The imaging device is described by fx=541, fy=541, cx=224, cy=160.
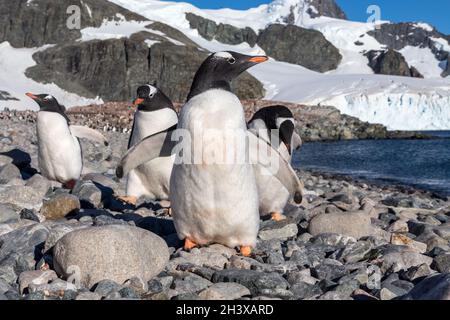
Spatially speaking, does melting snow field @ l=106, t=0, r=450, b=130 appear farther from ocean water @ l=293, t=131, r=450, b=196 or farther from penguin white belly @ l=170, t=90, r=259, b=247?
penguin white belly @ l=170, t=90, r=259, b=247

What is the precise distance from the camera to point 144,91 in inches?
214

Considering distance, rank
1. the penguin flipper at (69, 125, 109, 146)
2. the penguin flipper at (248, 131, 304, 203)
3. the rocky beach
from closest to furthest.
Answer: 1. the rocky beach
2. the penguin flipper at (248, 131, 304, 203)
3. the penguin flipper at (69, 125, 109, 146)

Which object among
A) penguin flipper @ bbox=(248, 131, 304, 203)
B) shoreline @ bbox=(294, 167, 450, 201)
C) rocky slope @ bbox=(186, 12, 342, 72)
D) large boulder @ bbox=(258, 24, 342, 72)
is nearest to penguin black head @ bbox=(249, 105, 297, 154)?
penguin flipper @ bbox=(248, 131, 304, 203)

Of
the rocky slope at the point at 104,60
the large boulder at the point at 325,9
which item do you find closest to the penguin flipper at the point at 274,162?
the rocky slope at the point at 104,60

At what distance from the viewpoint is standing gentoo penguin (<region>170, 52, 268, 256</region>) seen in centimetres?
334

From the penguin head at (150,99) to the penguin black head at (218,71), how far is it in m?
2.06

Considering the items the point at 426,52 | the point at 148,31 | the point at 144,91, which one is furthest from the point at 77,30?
the point at 426,52

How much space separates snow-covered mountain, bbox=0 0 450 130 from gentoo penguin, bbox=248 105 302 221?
36760 mm

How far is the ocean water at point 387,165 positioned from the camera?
13359 millimetres

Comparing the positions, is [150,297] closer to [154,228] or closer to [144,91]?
[154,228]

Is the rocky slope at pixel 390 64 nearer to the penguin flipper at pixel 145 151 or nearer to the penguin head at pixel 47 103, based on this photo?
the penguin head at pixel 47 103

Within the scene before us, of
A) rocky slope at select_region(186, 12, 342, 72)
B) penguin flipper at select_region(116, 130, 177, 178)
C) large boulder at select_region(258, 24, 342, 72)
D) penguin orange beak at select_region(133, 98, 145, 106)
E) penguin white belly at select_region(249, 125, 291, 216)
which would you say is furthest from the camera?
rocky slope at select_region(186, 12, 342, 72)

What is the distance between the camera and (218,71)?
343cm

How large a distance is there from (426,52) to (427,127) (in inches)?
3791
